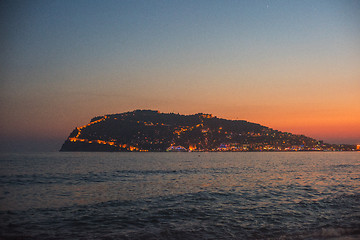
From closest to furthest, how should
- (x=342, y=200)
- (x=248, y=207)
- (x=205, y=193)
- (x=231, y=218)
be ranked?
(x=231, y=218)
(x=248, y=207)
(x=342, y=200)
(x=205, y=193)

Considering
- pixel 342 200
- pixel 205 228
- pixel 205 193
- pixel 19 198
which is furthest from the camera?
pixel 205 193

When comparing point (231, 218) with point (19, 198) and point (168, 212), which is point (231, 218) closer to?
point (168, 212)

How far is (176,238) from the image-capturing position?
12594 millimetres

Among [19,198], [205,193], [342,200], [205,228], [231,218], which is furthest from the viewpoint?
[205,193]

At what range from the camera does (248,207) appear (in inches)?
748

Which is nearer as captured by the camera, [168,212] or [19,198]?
[168,212]

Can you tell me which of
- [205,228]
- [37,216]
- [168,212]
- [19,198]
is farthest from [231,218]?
[19,198]

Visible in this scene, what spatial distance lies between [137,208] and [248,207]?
7770 millimetres

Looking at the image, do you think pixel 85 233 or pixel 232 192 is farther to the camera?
pixel 232 192

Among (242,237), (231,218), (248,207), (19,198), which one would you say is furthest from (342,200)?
(19,198)

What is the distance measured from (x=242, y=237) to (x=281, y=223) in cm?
351

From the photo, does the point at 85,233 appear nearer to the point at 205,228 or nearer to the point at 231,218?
the point at 205,228

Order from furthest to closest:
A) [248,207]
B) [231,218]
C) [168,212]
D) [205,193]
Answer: [205,193]
[248,207]
[168,212]
[231,218]

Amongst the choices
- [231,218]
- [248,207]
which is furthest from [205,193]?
[231,218]
